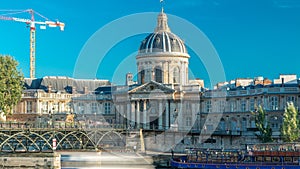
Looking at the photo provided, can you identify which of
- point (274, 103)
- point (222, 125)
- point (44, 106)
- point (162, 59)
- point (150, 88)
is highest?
point (162, 59)

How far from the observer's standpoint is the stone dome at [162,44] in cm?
12300

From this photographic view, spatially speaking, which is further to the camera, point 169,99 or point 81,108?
point 81,108

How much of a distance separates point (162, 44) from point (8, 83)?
109 feet

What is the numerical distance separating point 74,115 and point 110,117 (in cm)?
734

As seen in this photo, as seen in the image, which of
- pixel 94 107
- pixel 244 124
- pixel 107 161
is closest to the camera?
pixel 107 161

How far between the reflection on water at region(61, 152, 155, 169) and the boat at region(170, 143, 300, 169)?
5.44m

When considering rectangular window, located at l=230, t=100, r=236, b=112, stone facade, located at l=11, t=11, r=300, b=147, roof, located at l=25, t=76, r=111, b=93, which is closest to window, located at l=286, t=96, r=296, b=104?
stone facade, located at l=11, t=11, r=300, b=147

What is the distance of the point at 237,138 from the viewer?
9981 centimetres

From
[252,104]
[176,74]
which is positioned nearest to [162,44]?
[176,74]

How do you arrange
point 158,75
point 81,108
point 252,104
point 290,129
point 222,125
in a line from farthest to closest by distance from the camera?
point 81,108, point 158,75, point 222,125, point 252,104, point 290,129

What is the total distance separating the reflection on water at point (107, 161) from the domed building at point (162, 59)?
117 feet

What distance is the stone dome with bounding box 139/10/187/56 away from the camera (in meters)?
123

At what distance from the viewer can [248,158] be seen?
7319 cm

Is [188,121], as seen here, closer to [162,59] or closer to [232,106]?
→ [232,106]
